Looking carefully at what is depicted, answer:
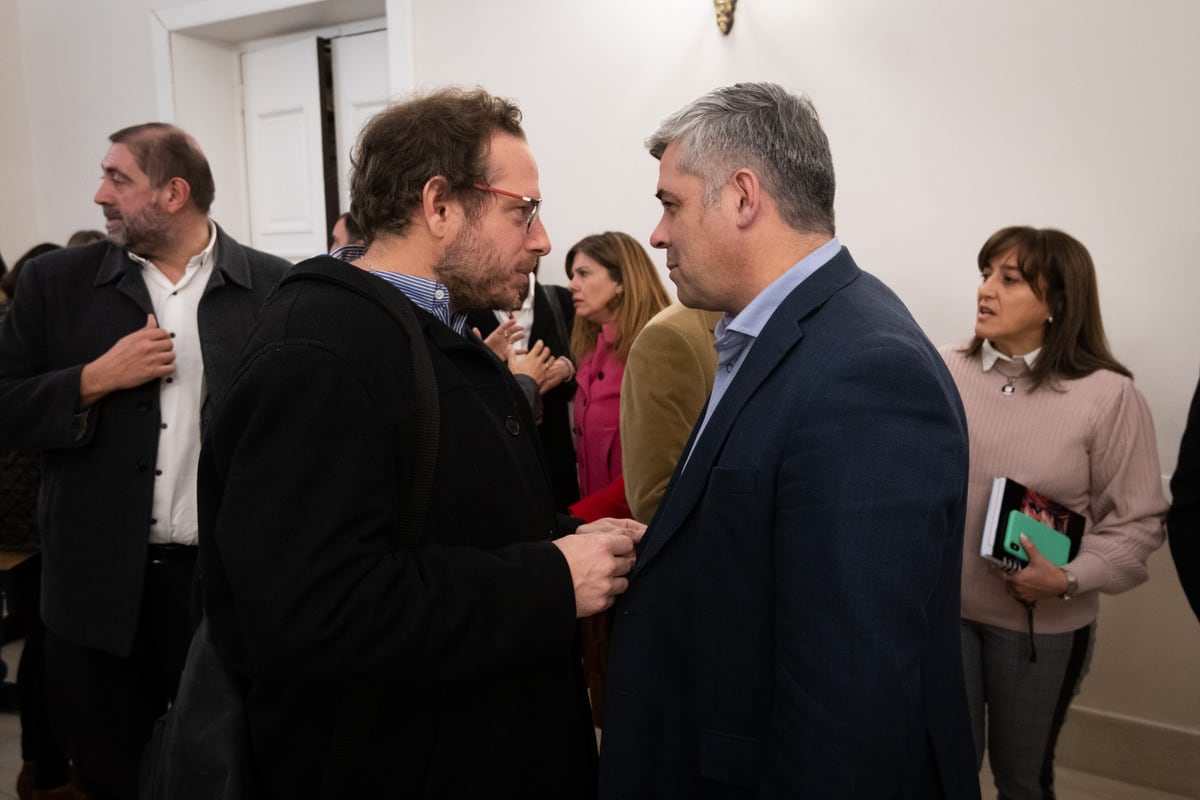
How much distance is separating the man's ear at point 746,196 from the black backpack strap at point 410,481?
0.50 m

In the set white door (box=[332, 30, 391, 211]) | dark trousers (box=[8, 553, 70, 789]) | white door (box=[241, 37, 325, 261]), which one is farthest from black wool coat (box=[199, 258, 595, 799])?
white door (box=[241, 37, 325, 261])

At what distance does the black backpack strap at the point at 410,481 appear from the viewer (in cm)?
117

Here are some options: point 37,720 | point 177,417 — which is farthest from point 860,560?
point 37,720

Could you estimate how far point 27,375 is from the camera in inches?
88.1

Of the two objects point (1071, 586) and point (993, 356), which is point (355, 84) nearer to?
point (993, 356)

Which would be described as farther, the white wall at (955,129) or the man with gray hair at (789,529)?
the white wall at (955,129)

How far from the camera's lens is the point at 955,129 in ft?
9.92

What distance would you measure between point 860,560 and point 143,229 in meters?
2.06

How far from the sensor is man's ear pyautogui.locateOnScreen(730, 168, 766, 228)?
49.8 inches

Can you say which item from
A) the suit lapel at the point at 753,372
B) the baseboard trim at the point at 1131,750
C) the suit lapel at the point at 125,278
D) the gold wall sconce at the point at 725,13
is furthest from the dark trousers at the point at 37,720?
the baseboard trim at the point at 1131,750

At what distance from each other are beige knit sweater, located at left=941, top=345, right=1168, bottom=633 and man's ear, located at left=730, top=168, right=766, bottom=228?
1.27 m

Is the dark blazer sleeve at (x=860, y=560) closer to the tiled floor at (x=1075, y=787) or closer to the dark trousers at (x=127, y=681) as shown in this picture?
the dark trousers at (x=127, y=681)

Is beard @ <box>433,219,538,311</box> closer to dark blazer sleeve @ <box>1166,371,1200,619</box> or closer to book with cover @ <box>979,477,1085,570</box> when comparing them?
dark blazer sleeve @ <box>1166,371,1200,619</box>

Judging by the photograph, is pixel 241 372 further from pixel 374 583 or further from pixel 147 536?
pixel 147 536
